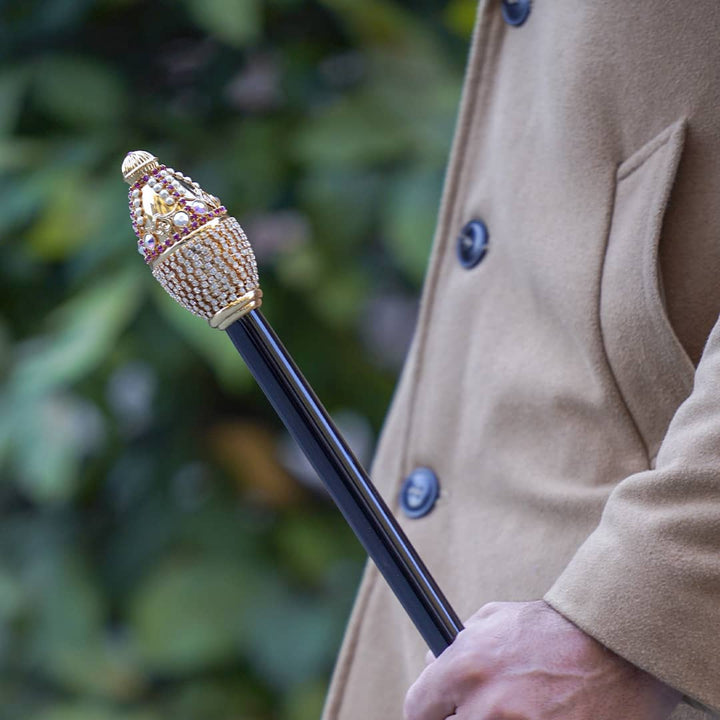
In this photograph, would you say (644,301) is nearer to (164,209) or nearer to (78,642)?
(164,209)

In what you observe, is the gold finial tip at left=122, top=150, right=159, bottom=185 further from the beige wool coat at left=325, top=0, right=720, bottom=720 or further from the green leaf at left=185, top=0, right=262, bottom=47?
the green leaf at left=185, top=0, right=262, bottom=47

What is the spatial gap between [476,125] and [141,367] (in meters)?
0.81

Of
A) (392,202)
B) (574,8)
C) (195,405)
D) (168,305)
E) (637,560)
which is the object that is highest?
(574,8)

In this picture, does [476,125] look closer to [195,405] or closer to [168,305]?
[168,305]

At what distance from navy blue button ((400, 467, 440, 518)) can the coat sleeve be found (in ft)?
0.54

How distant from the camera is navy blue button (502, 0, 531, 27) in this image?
614 millimetres

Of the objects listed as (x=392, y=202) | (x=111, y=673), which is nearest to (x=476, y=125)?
(x=392, y=202)

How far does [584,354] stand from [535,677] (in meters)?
0.15

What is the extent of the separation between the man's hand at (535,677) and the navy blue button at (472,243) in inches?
8.4

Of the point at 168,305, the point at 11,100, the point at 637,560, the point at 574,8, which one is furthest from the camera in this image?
the point at 11,100

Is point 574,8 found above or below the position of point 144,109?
above

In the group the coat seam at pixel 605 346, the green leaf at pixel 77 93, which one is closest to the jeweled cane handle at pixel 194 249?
the coat seam at pixel 605 346

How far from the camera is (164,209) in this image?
0.49 metres

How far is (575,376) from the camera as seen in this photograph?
21.5 inches
